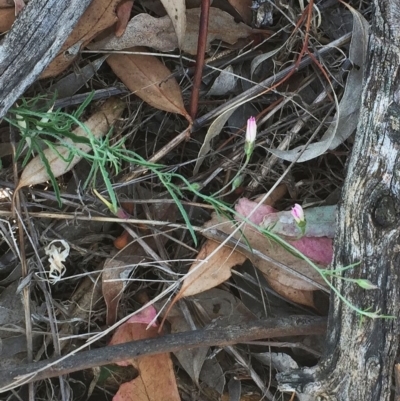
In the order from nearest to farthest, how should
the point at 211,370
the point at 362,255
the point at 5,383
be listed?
the point at 362,255 → the point at 5,383 → the point at 211,370

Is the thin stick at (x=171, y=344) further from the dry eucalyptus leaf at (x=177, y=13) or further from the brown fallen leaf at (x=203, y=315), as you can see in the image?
the dry eucalyptus leaf at (x=177, y=13)

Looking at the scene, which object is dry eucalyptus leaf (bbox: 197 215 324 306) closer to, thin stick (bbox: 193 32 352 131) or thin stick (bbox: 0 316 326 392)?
thin stick (bbox: 0 316 326 392)

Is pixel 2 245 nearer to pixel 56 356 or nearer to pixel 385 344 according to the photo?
pixel 56 356

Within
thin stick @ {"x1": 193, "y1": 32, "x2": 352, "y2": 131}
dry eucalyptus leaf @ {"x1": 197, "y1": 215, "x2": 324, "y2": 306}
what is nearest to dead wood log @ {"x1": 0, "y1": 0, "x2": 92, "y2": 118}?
thin stick @ {"x1": 193, "y1": 32, "x2": 352, "y2": 131}

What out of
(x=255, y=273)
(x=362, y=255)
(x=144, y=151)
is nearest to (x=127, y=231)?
(x=144, y=151)

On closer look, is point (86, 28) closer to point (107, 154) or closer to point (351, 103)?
point (107, 154)

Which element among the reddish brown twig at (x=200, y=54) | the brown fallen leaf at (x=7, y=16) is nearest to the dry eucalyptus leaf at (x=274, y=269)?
the reddish brown twig at (x=200, y=54)

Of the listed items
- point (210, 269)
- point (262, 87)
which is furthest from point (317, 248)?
point (262, 87)
